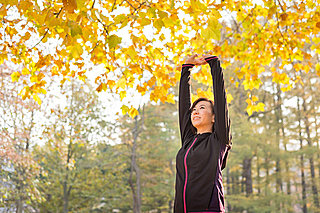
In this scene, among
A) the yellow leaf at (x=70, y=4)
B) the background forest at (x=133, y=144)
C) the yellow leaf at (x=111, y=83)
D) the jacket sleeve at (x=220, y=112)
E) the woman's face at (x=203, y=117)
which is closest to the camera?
the yellow leaf at (x=70, y=4)

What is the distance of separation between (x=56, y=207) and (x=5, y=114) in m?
6.23

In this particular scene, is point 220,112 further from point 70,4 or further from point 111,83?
point 111,83

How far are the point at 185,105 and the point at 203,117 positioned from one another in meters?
0.31

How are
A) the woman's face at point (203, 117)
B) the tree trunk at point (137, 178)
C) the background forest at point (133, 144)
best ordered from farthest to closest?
the tree trunk at point (137, 178) → the background forest at point (133, 144) → the woman's face at point (203, 117)

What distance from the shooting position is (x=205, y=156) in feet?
5.76

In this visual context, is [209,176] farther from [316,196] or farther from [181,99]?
[316,196]

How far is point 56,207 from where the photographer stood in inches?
515

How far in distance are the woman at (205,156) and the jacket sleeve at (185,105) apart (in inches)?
1.0

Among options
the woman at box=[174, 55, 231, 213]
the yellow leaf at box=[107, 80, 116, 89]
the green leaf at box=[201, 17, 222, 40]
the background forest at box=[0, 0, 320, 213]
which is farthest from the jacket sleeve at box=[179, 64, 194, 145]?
the background forest at box=[0, 0, 320, 213]

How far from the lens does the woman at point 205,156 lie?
1663 millimetres

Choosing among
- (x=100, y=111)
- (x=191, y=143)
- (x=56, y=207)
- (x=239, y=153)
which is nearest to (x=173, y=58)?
(x=191, y=143)

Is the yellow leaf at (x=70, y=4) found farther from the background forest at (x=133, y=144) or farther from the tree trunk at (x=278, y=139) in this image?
the tree trunk at (x=278, y=139)

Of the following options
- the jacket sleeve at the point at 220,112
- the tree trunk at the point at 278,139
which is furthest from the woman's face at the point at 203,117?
the tree trunk at the point at 278,139

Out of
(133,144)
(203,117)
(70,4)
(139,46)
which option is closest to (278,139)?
(133,144)
